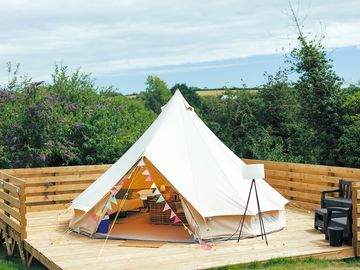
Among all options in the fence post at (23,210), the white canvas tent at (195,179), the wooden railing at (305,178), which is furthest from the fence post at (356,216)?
the fence post at (23,210)

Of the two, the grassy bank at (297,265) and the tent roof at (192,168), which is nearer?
the grassy bank at (297,265)

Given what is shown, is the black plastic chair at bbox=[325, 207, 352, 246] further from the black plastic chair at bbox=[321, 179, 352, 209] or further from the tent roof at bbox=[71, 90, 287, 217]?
the tent roof at bbox=[71, 90, 287, 217]

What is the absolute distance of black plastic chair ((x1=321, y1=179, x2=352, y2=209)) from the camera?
852cm

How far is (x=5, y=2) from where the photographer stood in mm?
12477

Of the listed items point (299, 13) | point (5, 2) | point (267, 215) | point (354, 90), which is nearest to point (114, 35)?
point (5, 2)

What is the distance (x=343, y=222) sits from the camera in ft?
25.8

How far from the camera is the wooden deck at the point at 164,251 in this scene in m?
6.88

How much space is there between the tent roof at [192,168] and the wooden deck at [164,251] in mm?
523

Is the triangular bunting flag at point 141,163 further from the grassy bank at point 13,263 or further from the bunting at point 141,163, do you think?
the grassy bank at point 13,263

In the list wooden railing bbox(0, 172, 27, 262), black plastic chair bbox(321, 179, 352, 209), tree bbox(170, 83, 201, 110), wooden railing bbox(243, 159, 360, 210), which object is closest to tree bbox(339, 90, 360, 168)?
wooden railing bbox(243, 159, 360, 210)

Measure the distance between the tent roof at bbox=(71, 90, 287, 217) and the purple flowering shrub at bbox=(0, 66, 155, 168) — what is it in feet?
10.8

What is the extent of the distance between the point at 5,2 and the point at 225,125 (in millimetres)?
7116

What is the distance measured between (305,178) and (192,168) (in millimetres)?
2838

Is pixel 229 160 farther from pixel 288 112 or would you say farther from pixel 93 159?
pixel 288 112
